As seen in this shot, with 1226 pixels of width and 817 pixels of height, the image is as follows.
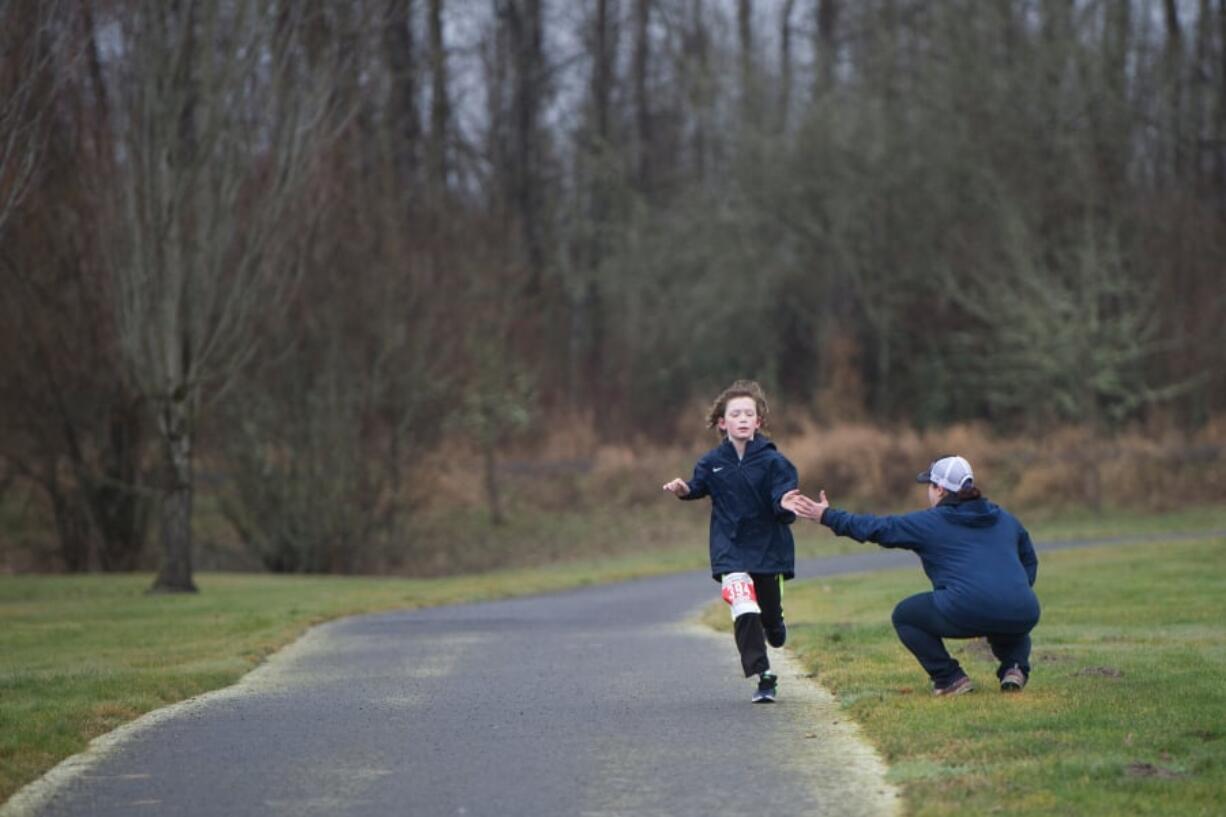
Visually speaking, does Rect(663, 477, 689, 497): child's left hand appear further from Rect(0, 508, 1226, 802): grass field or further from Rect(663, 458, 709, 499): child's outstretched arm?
Rect(0, 508, 1226, 802): grass field

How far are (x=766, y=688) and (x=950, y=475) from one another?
1722mm

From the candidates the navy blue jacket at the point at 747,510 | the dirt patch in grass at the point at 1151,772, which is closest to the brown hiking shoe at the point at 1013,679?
the navy blue jacket at the point at 747,510

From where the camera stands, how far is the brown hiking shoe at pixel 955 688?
11312 mm

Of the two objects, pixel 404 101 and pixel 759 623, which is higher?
pixel 404 101

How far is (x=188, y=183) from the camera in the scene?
25891mm

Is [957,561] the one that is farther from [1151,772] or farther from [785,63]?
[785,63]

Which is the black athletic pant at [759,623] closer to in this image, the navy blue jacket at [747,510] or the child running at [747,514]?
the child running at [747,514]

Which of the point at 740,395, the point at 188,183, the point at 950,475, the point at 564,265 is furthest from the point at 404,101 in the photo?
the point at 950,475

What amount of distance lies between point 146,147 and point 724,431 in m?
15.4

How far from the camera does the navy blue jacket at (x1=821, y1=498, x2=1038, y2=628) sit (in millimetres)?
10836

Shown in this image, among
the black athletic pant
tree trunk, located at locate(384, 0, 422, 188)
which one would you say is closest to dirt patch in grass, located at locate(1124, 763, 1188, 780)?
the black athletic pant

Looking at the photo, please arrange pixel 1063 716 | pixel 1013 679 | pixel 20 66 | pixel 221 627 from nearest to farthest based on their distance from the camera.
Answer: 1. pixel 1063 716
2. pixel 1013 679
3. pixel 221 627
4. pixel 20 66

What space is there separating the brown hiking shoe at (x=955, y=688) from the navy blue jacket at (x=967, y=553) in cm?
59

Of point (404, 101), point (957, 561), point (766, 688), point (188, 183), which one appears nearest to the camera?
point (957, 561)
